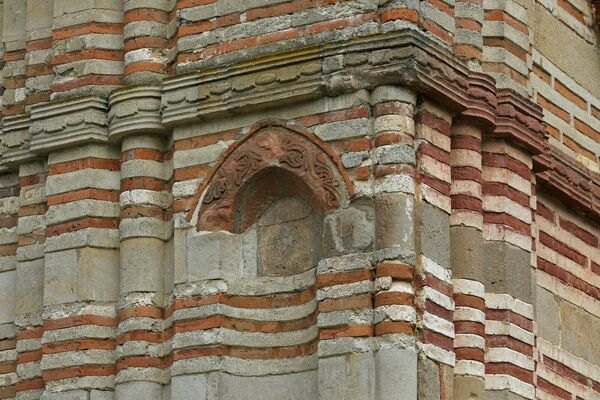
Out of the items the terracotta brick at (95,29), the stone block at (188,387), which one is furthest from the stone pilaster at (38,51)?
the stone block at (188,387)

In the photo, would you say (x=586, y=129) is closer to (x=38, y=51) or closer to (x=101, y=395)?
(x=38, y=51)

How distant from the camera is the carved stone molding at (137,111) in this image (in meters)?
14.8

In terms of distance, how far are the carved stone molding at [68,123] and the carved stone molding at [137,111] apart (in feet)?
0.51

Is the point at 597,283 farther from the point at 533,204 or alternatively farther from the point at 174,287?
the point at 174,287

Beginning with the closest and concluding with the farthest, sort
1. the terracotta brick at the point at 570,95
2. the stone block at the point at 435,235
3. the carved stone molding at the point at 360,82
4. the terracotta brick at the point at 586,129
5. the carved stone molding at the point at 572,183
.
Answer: the stone block at the point at 435,235 < the carved stone molding at the point at 360,82 < the carved stone molding at the point at 572,183 < the terracotta brick at the point at 570,95 < the terracotta brick at the point at 586,129

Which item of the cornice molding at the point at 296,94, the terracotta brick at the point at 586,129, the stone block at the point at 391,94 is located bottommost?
the stone block at the point at 391,94

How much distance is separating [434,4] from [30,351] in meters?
3.54

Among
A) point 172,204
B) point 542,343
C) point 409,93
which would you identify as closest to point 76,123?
point 172,204

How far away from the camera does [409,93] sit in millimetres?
14094

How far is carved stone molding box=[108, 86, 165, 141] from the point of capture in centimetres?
1481

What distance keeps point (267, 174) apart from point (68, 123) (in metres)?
1.54

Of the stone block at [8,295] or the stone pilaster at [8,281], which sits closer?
the stone pilaster at [8,281]

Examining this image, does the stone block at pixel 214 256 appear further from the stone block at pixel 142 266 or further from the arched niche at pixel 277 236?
the stone block at pixel 142 266

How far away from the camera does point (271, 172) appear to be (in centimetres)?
1438
